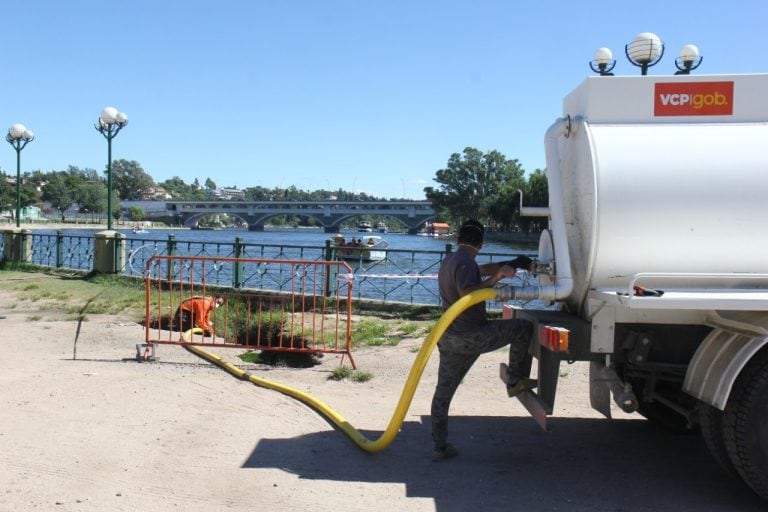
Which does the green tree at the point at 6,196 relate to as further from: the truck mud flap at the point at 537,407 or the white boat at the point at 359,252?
the truck mud flap at the point at 537,407

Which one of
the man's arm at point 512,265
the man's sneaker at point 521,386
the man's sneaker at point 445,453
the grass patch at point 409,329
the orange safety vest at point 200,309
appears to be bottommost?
the man's sneaker at point 445,453

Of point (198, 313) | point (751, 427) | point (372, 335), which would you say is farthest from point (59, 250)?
point (751, 427)

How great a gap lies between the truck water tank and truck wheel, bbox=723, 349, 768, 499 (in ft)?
2.39

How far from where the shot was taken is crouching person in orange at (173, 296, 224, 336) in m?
10.2

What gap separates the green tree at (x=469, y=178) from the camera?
270ft

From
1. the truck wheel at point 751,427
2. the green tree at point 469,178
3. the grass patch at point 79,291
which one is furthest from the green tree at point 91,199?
the truck wheel at point 751,427

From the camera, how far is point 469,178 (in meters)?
87.3

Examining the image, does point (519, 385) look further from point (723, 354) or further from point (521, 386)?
point (723, 354)

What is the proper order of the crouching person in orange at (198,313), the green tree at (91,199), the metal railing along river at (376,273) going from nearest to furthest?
the crouching person in orange at (198,313) → the metal railing along river at (376,273) → the green tree at (91,199)

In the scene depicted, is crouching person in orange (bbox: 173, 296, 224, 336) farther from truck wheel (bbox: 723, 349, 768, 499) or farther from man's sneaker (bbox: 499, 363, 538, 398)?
truck wheel (bbox: 723, 349, 768, 499)

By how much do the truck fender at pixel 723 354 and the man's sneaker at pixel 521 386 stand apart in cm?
107

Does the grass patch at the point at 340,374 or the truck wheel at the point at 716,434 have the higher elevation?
the truck wheel at the point at 716,434

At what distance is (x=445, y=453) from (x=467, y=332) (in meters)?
0.94

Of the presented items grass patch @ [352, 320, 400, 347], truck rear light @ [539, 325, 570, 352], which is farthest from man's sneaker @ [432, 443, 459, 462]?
grass patch @ [352, 320, 400, 347]
